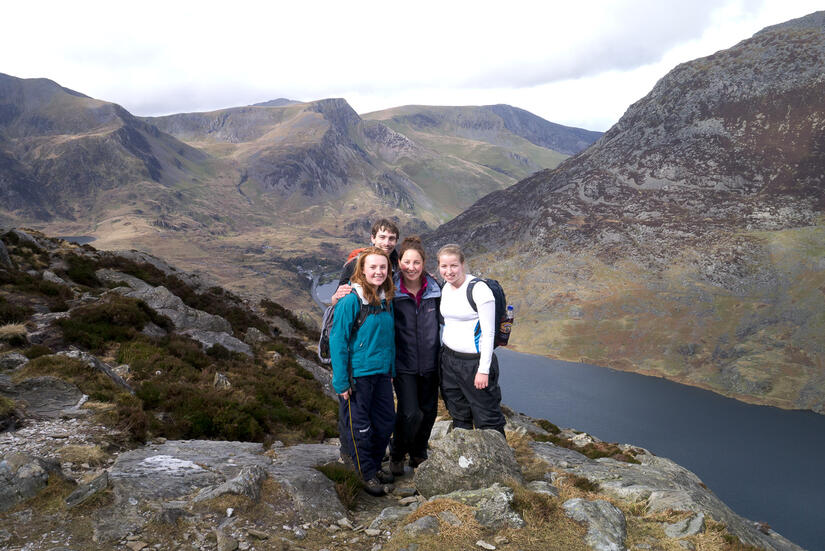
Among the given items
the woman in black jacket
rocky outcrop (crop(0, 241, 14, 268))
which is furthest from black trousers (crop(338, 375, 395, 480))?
rocky outcrop (crop(0, 241, 14, 268))

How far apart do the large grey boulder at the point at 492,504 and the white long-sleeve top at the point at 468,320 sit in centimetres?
186

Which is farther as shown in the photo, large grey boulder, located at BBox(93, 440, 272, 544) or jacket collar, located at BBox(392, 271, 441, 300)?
jacket collar, located at BBox(392, 271, 441, 300)

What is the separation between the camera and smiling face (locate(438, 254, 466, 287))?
25.2 ft

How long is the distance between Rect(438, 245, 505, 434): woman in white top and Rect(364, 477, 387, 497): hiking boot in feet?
6.17

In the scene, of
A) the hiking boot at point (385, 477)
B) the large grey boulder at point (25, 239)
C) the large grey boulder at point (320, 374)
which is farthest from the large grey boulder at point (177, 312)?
the hiking boot at point (385, 477)

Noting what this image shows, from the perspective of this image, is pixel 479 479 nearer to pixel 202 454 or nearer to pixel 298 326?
pixel 202 454

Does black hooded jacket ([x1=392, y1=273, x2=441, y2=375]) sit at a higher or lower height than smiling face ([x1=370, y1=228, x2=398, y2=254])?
lower

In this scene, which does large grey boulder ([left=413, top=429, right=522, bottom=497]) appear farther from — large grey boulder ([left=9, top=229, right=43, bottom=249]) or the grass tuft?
large grey boulder ([left=9, top=229, right=43, bottom=249])

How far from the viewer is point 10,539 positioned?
560 centimetres

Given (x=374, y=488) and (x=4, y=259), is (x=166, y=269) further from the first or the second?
(x=374, y=488)

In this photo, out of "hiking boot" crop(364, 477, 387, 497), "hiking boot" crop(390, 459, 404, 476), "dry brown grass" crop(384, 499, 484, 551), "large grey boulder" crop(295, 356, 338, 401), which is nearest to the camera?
"dry brown grass" crop(384, 499, 484, 551)

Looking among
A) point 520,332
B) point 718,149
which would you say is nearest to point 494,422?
point 520,332

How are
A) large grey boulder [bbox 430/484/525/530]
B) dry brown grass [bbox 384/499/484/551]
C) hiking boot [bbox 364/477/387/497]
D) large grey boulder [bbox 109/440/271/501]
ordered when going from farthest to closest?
1. hiking boot [bbox 364/477/387/497]
2. large grey boulder [bbox 109/440/271/501]
3. large grey boulder [bbox 430/484/525/530]
4. dry brown grass [bbox 384/499/484/551]

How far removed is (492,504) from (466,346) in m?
2.49
